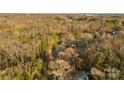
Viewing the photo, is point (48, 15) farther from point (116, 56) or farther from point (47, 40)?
point (116, 56)

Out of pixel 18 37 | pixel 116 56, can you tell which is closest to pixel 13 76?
pixel 18 37

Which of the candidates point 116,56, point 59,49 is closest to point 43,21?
point 59,49
